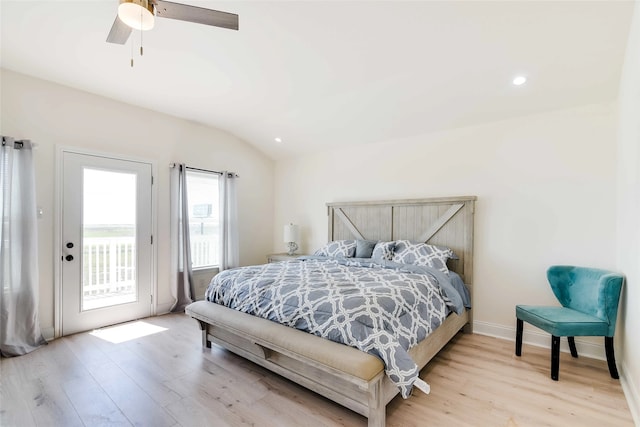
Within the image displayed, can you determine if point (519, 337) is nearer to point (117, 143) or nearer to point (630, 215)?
point (630, 215)

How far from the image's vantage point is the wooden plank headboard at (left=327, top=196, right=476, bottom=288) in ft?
11.4

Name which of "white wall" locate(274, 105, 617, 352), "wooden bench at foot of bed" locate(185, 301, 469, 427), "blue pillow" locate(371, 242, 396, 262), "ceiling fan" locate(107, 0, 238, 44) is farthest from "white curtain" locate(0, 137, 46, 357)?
"white wall" locate(274, 105, 617, 352)

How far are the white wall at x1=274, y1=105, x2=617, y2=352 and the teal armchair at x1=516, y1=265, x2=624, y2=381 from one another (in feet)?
0.77

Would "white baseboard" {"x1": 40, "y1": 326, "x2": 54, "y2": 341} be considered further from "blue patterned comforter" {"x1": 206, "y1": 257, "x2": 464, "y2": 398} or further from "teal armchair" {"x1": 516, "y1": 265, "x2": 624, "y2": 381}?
"teal armchair" {"x1": 516, "y1": 265, "x2": 624, "y2": 381}

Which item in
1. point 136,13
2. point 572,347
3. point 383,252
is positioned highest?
point 136,13

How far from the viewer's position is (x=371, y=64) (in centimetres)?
275

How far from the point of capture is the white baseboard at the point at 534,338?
2763 mm

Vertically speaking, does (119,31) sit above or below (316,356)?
above

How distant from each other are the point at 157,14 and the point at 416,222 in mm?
3346

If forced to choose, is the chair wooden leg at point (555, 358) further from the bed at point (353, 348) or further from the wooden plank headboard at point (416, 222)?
the wooden plank headboard at point (416, 222)

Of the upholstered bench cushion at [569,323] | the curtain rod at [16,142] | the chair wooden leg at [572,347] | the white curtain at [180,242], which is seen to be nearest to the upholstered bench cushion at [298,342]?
the white curtain at [180,242]

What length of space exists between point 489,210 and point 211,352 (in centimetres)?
337

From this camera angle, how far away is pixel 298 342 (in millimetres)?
2010

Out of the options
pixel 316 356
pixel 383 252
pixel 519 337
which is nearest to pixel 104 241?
pixel 316 356
